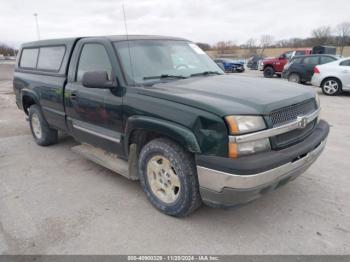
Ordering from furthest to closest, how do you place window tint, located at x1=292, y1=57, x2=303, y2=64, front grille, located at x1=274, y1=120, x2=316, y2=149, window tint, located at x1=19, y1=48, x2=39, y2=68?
window tint, located at x1=292, y1=57, x2=303, y2=64 < window tint, located at x1=19, y1=48, x2=39, y2=68 < front grille, located at x1=274, y1=120, x2=316, y2=149

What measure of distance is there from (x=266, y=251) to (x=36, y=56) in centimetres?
495

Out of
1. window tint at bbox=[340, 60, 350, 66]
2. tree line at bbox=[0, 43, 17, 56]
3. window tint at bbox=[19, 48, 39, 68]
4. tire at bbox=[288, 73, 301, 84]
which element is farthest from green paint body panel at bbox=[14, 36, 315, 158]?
tree line at bbox=[0, 43, 17, 56]

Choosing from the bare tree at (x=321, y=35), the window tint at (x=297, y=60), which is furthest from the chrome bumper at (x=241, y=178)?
the bare tree at (x=321, y=35)

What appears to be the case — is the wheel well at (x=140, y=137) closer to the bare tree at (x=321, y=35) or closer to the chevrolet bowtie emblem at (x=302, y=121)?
the chevrolet bowtie emblem at (x=302, y=121)

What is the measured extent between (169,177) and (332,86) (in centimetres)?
1002

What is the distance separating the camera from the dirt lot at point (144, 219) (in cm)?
259

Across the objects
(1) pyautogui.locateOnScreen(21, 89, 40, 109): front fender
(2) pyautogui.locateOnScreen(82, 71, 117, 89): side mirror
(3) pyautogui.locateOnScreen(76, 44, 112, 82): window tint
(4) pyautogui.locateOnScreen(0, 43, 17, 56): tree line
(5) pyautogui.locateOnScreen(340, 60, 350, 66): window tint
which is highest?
(4) pyautogui.locateOnScreen(0, 43, 17, 56): tree line

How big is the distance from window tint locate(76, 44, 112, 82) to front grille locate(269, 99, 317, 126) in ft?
6.32

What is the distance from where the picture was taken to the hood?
2.49 metres

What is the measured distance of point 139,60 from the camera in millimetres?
3453

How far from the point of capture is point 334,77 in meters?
10.7

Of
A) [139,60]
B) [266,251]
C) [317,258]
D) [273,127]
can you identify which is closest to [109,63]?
[139,60]

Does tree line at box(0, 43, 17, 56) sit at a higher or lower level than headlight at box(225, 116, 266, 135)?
higher

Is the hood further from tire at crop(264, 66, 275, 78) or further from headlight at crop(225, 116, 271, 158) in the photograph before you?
tire at crop(264, 66, 275, 78)
